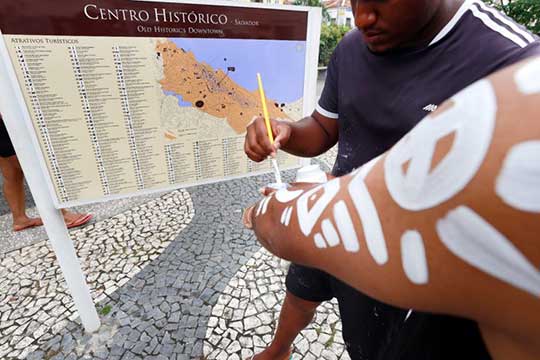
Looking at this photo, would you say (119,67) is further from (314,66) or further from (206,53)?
(314,66)

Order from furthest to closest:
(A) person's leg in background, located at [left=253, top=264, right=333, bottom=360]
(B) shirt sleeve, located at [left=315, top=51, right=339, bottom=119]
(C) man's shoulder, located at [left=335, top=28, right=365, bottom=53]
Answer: (A) person's leg in background, located at [left=253, top=264, right=333, bottom=360] → (B) shirt sleeve, located at [left=315, top=51, right=339, bottom=119] → (C) man's shoulder, located at [left=335, top=28, right=365, bottom=53]

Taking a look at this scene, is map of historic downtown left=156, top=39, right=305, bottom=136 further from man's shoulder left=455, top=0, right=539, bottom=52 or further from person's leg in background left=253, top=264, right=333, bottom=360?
man's shoulder left=455, top=0, right=539, bottom=52

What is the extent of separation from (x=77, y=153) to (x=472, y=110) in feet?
5.42

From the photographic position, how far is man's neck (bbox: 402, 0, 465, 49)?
2.92 feet

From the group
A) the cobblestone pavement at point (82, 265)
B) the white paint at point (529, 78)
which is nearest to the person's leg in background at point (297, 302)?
the white paint at point (529, 78)

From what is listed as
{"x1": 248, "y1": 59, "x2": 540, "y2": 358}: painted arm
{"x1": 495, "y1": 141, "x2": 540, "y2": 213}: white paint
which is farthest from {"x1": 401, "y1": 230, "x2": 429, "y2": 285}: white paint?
{"x1": 495, "y1": 141, "x2": 540, "y2": 213}: white paint

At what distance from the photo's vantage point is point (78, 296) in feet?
5.90

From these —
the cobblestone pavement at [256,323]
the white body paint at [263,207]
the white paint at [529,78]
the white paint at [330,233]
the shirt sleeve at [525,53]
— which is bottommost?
the cobblestone pavement at [256,323]

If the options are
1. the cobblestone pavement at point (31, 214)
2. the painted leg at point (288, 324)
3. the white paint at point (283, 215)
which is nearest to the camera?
the white paint at point (283, 215)

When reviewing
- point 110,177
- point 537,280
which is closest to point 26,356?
point 110,177

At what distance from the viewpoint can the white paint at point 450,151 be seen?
1.08 ft

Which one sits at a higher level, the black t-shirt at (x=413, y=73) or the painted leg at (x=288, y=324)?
the black t-shirt at (x=413, y=73)

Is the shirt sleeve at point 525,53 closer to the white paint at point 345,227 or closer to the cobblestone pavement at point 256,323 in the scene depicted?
the white paint at point 345,227

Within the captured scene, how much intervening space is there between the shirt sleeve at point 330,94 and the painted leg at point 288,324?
873mm
